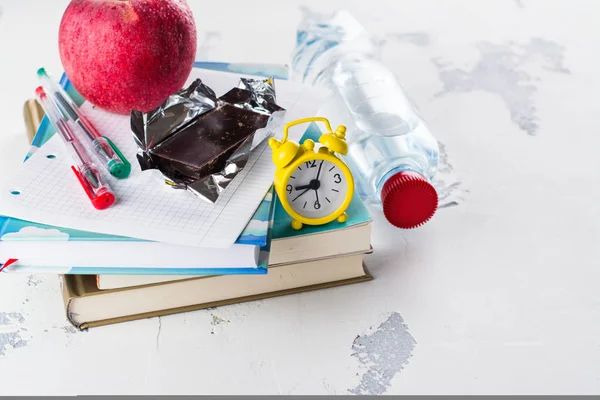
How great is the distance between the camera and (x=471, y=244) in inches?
30.8

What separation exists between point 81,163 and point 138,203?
9 cm

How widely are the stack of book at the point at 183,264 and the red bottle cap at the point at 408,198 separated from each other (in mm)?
29

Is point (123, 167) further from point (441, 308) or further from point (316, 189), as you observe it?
point (441, 308)

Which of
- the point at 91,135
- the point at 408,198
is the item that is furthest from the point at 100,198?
the point at 408,198

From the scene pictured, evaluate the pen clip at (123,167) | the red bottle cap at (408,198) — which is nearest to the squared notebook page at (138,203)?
the pen clip at (123,167)

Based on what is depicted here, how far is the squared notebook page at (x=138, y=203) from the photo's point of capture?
0.64 meters

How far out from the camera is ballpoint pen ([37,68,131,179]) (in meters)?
0.71

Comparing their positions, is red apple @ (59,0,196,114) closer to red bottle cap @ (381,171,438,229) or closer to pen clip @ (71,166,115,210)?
pen clip @ (71,166,115,210)

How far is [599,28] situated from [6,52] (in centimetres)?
100

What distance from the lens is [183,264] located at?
65 centimetres

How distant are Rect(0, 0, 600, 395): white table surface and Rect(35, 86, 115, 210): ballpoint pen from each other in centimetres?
12

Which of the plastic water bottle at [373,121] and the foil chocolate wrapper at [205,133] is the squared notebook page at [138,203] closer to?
the foil chocolate wrapper at [205,133]

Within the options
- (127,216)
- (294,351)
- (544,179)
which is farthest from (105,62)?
(544,179)

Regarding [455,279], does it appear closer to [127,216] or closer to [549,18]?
[127,216]
